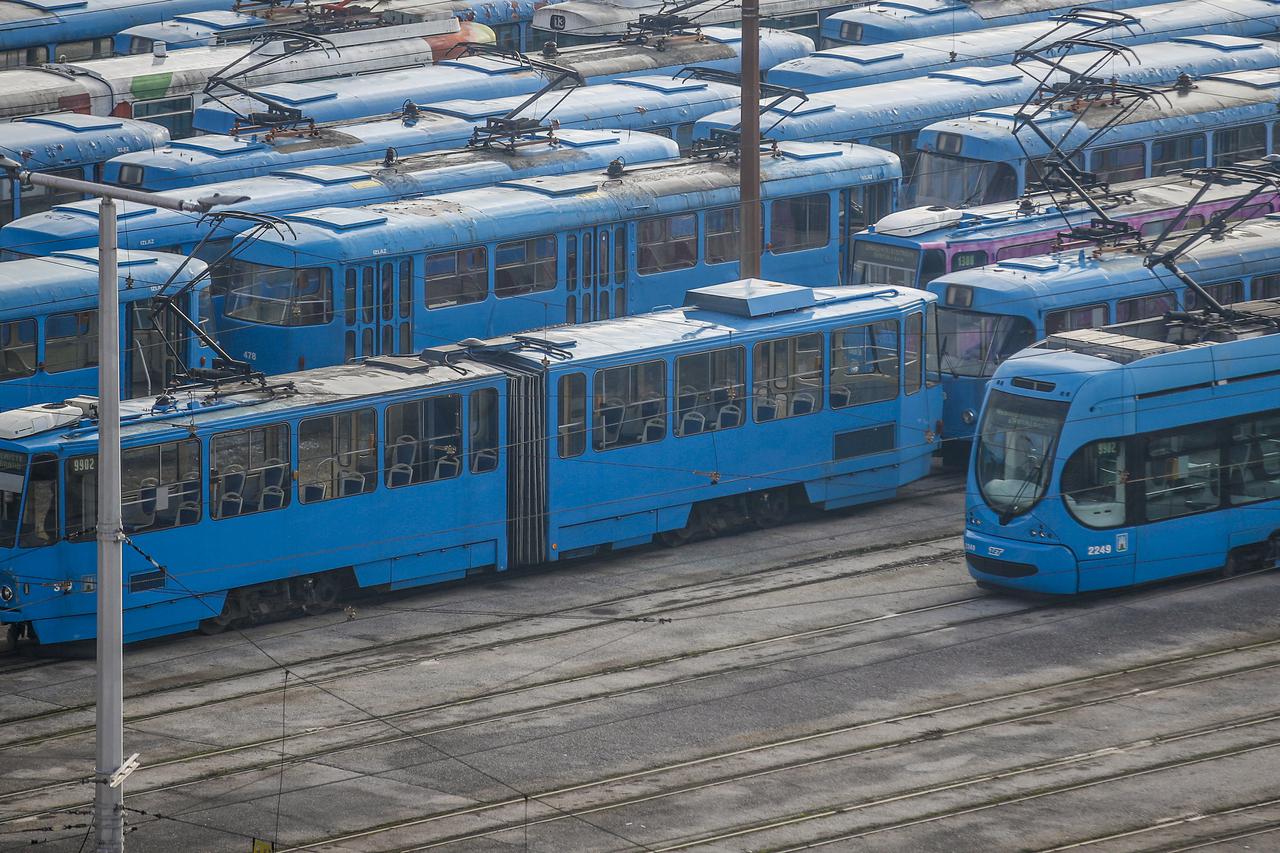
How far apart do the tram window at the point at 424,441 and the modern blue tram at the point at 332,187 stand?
4.53 metres

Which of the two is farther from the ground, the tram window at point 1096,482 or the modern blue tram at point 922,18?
the modern blue tram at point 922,18

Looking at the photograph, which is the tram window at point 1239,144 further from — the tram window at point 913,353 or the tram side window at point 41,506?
the tram side window at point 41,506

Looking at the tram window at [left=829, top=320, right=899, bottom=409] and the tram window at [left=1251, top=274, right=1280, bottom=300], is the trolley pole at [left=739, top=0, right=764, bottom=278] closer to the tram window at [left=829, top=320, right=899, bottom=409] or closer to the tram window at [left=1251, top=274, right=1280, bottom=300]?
the tram window at [left=829, top=320, right=899, bottom=409]

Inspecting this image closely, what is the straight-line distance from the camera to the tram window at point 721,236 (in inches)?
1324

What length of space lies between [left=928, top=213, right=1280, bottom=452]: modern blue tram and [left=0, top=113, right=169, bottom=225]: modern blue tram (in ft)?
43.0

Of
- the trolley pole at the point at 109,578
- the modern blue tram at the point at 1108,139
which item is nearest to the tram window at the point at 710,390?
the modern blue tram at the point at 1108,139

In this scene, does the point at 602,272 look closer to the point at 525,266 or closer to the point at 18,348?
the point at 525,266

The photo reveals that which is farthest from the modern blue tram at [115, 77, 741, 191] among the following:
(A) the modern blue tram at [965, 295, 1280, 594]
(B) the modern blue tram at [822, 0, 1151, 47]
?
(A) the modern blue tram at [965, 295, 1280, 594]

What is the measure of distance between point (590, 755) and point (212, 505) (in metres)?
5.65

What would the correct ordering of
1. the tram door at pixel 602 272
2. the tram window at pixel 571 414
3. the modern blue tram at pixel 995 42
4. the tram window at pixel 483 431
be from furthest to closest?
the modern blue tram at pixel 995 42, the tram door at pixel 602 272, the tram window at pixel 571 414, the tram window at pixel 483 431

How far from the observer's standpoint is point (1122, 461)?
25078 millimetres

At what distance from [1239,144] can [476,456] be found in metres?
18.1

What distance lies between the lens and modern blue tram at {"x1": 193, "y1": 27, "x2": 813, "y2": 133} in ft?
123

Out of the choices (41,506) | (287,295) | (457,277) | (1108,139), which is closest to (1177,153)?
(1108,139)
